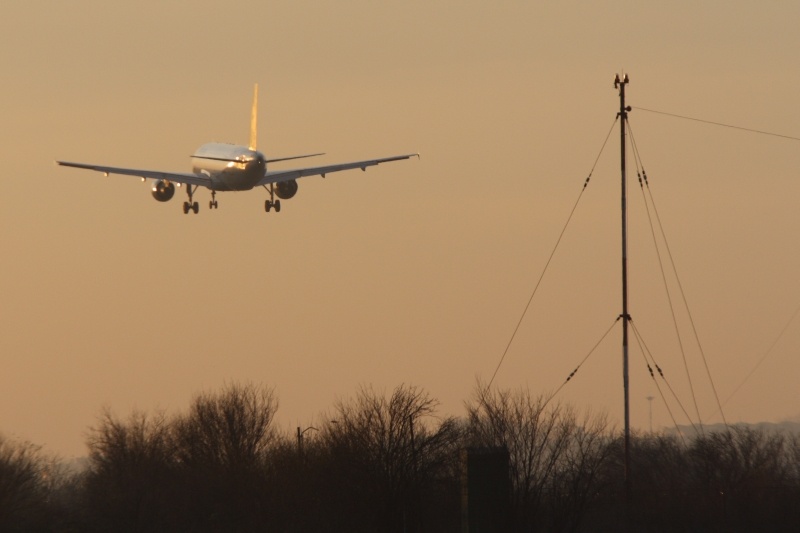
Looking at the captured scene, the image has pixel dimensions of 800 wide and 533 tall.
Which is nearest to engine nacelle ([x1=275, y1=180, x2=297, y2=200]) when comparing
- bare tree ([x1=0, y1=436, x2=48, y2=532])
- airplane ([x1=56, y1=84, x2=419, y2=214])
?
airplane ([x1=56, y1=84, x2=419, y2=214])

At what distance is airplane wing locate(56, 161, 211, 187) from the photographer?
126500 millimetres

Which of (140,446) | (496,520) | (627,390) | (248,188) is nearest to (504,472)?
(496,520)

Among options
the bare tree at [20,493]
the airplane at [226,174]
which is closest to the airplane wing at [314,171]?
the airplane at [226,174]

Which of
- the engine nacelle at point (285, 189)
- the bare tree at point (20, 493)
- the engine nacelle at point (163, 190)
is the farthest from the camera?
the engine nacelle at point (285, 189)

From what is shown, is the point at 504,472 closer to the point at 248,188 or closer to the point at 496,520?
the point at 496,520

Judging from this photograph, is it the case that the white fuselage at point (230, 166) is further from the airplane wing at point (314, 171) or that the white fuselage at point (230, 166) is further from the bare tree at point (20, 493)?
the bare tree at point (20, 493)

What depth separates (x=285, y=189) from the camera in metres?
128

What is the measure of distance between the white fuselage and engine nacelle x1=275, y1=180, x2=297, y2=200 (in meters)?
1.94

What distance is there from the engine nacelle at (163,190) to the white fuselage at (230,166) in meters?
3.32

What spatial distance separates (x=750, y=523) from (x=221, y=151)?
57.3m

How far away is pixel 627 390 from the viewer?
7206cm

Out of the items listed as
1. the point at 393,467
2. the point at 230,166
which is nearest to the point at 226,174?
the point at 230,166

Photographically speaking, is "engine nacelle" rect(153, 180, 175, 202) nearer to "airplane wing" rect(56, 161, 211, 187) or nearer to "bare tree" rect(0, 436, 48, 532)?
"airplane wing" rect(56, 161, 211, 187)

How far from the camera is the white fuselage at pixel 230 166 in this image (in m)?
125
